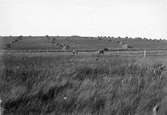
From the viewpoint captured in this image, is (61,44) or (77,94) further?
(61,44)

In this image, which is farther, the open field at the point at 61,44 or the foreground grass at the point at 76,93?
the open field at the point at 61,44

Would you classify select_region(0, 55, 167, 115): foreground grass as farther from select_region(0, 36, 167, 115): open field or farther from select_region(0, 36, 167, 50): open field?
select_region(0, 36, 167, 50): open field

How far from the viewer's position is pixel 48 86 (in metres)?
8.65

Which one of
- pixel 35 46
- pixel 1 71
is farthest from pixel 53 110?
pixel 35 46

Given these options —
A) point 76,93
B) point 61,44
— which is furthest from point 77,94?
point 61,44

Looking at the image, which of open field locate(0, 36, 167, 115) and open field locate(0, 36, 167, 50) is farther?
open field locate(0, 36, 167, 50)

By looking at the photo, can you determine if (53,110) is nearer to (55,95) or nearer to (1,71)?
(55,95)

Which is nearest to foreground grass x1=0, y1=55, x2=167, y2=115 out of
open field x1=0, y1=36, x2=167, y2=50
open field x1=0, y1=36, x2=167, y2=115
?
open field x1=0, y1=36, x2=167, y2=115

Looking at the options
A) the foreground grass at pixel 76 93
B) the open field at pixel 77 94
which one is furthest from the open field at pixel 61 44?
the foreground grass at pixel 76 93

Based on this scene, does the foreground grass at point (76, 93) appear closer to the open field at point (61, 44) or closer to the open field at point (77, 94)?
the open field at point (77, 94)

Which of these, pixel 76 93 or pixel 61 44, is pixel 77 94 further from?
pixel 61 44

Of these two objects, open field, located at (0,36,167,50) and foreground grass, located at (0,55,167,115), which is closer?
foreground grass, located at (0,55,167,115)

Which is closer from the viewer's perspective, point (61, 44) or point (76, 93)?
point (76, 93)

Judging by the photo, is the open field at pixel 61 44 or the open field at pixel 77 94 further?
the open field at pixel 61 44
